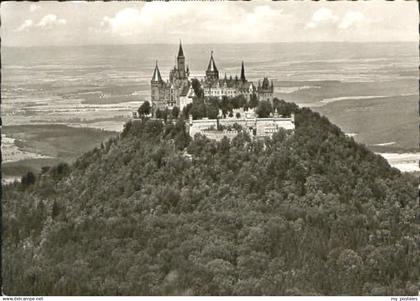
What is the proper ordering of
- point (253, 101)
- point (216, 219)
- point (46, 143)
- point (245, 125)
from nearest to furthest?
point (216, 219), point (46, 143), point (245, 125), point (253, 101)

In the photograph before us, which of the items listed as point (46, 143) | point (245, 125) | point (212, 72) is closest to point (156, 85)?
point (212, 72)

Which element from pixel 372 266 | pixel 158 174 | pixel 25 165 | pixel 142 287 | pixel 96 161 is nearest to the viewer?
pixel 142 287

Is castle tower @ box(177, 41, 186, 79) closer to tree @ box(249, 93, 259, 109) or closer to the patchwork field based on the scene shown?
tree @ box(249, 93, 259, 109)

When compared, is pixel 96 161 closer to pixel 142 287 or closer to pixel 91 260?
pixel 91 260

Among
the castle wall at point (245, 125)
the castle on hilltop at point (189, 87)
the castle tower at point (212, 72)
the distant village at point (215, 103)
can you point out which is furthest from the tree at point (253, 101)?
the castle tower at point (212, 72)

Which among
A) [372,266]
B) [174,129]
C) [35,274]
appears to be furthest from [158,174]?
[372,266]

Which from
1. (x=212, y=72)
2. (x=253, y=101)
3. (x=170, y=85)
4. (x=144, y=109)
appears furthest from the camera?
(x=170, y=85)

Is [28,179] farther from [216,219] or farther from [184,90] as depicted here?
[216,219]

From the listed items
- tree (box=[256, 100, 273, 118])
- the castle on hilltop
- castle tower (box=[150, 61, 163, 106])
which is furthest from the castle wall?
castle tower (box=[150, 61, 163, 106])
